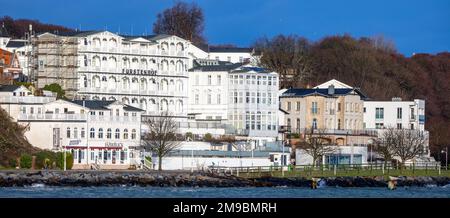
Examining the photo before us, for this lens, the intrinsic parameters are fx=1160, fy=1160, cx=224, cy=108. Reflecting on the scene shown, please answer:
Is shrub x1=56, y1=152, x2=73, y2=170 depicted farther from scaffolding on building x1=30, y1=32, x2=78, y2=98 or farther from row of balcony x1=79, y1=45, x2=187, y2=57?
row of balcony x1=79, y1=45, x2=187, y2=57

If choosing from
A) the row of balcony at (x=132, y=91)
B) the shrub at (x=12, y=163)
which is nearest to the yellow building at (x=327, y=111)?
the row of balcony at (x=132, y=91)

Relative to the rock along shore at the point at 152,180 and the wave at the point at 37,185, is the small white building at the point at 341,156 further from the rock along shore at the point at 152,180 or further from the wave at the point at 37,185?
the wave at the point at 37,185

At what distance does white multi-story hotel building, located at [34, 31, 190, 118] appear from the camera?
95500 millimetres

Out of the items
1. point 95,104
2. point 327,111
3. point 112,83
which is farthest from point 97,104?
point 327,111

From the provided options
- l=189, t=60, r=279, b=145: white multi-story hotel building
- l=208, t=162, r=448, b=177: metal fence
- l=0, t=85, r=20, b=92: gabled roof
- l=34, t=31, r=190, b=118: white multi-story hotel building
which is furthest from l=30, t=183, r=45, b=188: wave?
l=189, t=60, r=279, b=145: white multi-story hotel building

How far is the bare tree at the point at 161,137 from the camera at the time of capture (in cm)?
8031

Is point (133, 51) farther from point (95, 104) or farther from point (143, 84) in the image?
point (95, 104)

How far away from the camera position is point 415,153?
9300 cm

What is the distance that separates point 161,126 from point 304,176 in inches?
495

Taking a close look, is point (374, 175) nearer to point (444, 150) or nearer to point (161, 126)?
point (161, 126)

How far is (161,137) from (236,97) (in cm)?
1885

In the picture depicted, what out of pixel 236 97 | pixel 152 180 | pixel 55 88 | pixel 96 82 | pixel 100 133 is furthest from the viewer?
pixel 236 97

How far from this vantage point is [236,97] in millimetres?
98562
